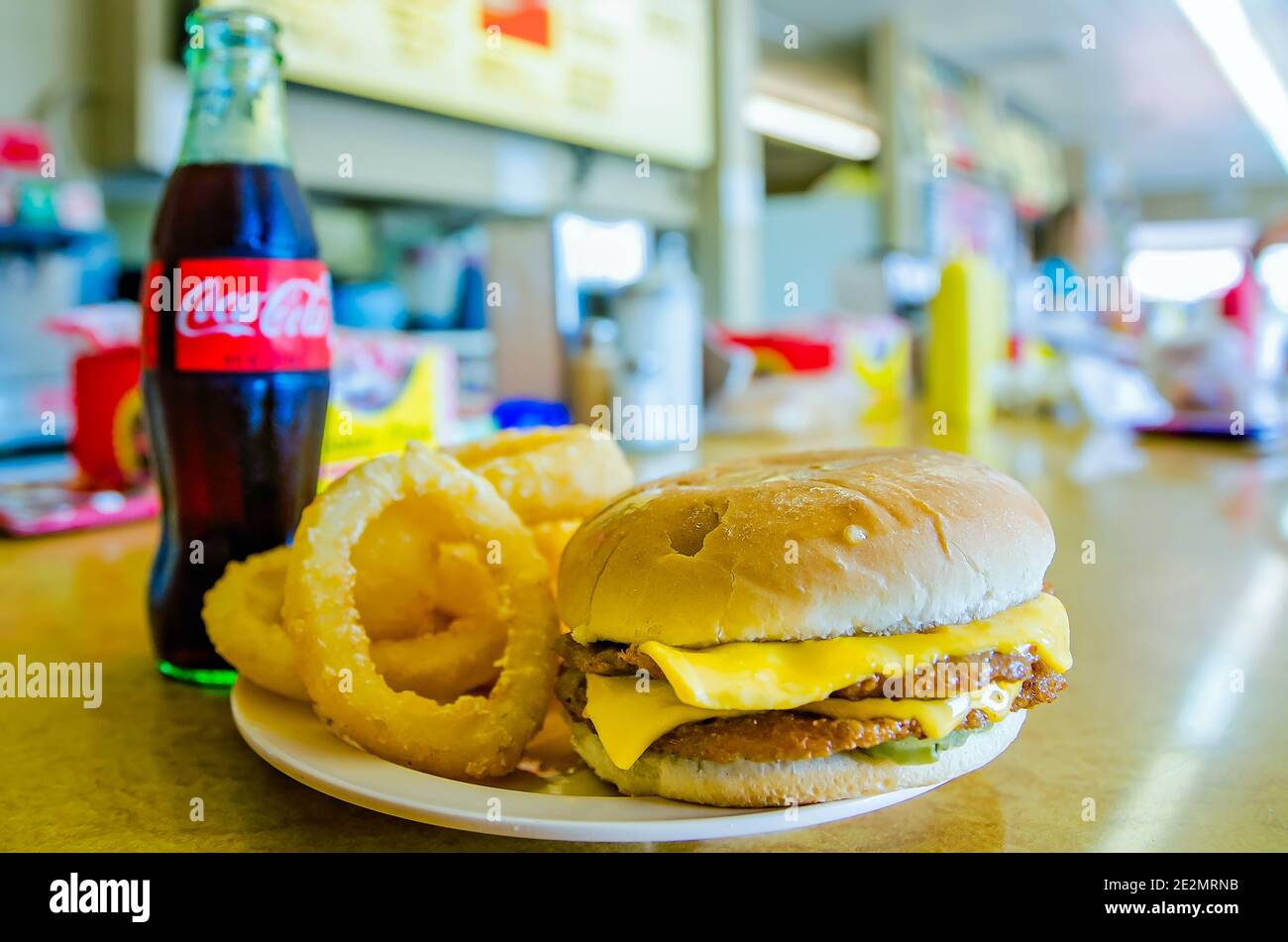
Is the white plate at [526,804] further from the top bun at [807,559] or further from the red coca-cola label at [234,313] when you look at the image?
the red coca-cola label at [234,313]

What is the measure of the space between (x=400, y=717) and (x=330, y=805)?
0.23 ft

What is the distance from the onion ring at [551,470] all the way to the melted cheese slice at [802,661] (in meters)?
0.28

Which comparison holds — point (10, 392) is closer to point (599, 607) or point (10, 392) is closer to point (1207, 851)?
point (599, 607)

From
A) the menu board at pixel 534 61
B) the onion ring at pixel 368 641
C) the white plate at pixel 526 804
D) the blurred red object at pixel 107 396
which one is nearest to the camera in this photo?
the white plate at pixel 526 804

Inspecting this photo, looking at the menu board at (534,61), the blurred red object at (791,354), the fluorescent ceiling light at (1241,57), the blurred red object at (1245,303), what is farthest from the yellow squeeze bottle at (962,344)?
the fluorescent ceiling light at (1241,57)

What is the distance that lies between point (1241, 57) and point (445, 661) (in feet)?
29.2

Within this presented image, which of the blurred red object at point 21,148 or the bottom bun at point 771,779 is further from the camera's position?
the blurred red object at point 21,148

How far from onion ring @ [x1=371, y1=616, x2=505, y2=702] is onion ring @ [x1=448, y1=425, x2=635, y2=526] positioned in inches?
5.4

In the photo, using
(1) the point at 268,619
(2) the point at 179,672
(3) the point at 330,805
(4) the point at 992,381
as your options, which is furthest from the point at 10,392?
(4) the point at 992,381

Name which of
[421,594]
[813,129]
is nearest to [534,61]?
[421,594]

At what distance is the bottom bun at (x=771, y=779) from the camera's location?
0.58m

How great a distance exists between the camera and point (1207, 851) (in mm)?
568

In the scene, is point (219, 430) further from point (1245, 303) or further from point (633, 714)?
point (1245, 303)

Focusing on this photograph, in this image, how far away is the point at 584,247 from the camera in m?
4.78
